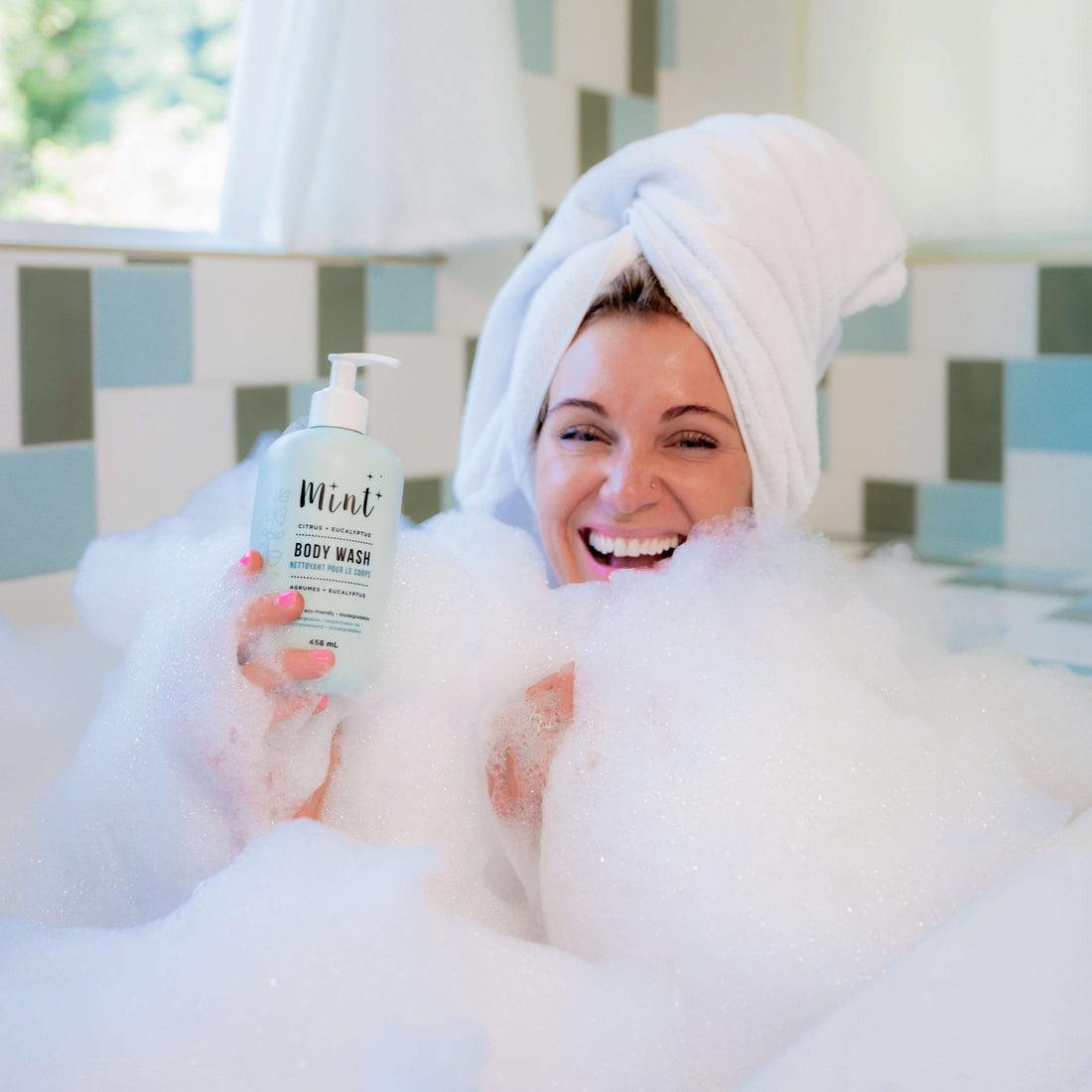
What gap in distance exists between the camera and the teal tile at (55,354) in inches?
49.9

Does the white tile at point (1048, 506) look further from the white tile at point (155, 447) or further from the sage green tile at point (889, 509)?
the white tile at point (155, 447)

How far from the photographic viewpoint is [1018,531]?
6.56ft

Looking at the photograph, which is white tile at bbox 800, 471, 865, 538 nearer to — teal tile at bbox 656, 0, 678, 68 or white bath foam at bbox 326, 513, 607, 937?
teal tile at bbox 656, 0, 678, 68

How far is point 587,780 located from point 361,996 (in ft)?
0.85

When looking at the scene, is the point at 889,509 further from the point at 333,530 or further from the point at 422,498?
the point at 333,530

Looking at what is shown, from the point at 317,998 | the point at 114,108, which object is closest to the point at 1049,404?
the point at 114,108

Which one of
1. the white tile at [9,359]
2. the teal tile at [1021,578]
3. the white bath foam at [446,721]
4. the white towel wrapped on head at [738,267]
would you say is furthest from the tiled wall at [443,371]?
the white bath foam at [446,721]

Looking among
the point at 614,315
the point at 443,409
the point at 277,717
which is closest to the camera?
the point at 277,717

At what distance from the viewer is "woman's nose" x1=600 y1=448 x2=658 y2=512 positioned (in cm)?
112

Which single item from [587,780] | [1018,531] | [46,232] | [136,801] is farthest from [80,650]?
[1018,531]

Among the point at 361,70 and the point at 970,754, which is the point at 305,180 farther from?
the point at 970,754

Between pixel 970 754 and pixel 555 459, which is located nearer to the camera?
pixel 970 754

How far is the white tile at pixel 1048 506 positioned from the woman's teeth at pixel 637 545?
3.28 feet

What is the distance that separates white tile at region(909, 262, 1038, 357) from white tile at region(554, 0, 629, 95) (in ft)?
1.87
